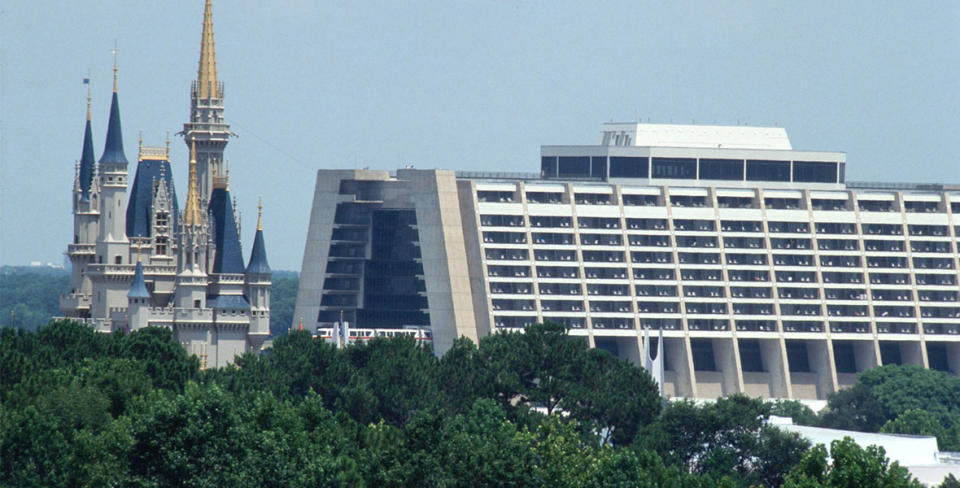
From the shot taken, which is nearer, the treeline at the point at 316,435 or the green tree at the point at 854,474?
the green tree at the point at 854,474

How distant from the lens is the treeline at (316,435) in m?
125

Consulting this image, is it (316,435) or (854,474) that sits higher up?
(316,435)

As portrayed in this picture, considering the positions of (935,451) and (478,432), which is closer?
(478,432)

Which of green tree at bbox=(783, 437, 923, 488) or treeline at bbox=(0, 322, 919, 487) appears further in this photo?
treeline at bbox=(0, 322, 919, 487)

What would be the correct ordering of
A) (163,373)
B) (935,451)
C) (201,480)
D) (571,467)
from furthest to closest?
(935,451), (163,373), (571,467), (201,480)

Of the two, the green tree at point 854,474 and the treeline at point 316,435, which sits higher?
the treeline at point 316,435

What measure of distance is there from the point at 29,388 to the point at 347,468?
31067 millimetres

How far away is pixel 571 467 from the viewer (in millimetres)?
141250

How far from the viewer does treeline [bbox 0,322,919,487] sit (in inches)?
4931

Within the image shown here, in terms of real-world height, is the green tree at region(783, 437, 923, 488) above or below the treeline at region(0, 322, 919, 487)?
below

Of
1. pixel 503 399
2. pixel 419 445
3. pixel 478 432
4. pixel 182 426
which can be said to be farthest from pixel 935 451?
pixel 182 426

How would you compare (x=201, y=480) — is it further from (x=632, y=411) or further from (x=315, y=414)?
(x=632, y=411)

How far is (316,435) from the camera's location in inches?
5418

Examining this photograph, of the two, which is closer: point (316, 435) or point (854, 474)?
point (854, 474)
